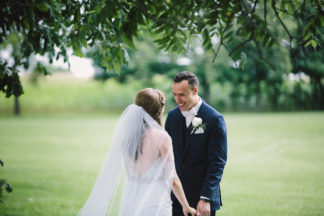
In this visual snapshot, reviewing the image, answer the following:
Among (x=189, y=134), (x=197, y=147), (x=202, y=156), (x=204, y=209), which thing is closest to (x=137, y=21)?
(x=189, y=134)

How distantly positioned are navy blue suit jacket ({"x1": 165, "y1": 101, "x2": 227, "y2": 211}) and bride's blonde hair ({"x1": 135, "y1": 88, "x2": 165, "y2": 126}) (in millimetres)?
573

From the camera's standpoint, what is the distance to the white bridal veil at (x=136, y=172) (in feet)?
10.2

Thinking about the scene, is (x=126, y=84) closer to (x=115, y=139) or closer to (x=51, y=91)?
(x=51, y=91)

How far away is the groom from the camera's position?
3361 millimetres

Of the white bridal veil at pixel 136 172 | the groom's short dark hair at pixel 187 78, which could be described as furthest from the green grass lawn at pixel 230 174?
the groom's short dark hair at pixel 187 78

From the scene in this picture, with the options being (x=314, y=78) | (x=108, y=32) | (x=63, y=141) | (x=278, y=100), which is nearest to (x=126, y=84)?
(x=278, y=100)

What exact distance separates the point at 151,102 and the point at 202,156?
3.01 ft

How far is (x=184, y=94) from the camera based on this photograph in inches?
144

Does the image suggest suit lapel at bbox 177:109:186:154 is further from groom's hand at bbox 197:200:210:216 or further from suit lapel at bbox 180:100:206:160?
groom's hand at bbox 197:200:210:216

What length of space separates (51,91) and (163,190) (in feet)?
148

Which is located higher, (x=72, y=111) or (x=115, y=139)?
(x=115, y=139)

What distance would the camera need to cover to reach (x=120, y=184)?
3.37m

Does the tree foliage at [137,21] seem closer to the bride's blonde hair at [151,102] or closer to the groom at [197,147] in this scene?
the bride's blonde hair at [151,102]

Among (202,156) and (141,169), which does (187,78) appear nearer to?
(202,156)
